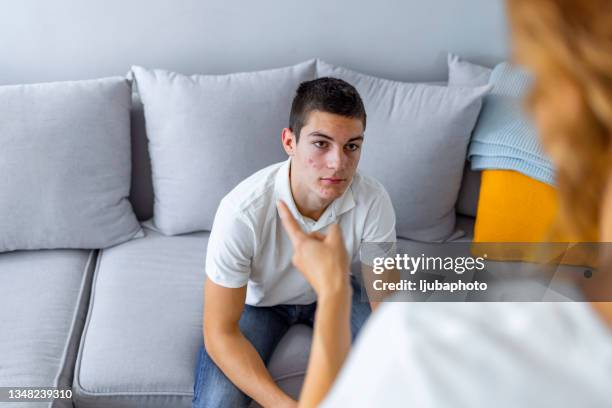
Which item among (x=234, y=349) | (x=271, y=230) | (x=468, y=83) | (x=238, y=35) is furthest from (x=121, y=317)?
(x=468, y=83)

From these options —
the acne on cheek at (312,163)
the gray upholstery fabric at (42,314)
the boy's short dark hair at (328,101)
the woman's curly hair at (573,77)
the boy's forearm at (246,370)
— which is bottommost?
the gray upholstery fabric at (42,314)

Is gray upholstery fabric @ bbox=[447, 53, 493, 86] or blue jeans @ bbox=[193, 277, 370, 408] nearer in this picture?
blue jeans @ bbox=[193, 277, 370, 408]

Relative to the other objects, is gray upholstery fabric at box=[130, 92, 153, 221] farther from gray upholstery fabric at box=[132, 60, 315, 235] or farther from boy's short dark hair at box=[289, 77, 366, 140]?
boy's short dark hair at box=[289, 77, 366, 140]

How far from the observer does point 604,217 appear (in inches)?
22.7

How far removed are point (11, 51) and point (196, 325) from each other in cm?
105

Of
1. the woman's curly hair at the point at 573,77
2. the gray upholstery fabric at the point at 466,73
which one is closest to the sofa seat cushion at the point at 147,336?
the gray upholstery fabric at the point at 466,73

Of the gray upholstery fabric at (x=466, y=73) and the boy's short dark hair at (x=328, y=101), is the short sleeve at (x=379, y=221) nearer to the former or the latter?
the boy's short dark hair at (x=328, y=101)

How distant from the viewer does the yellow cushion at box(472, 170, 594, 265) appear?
195 centimetres

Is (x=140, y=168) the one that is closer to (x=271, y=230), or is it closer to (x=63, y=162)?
(x=63, y=162)

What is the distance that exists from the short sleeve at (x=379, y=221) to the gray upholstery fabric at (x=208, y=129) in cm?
45

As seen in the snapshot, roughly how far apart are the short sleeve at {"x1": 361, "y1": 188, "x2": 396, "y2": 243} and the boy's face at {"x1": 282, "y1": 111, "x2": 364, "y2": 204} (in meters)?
0.13

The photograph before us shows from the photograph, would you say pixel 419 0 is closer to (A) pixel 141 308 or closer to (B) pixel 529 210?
(B) pixel 529 210

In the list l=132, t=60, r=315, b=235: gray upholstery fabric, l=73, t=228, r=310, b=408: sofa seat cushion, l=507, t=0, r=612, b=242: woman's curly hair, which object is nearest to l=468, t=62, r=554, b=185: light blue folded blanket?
l=132, t=60, r=315, b=235: gray upholstery fabric

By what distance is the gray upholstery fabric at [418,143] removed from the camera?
2.03 metres
